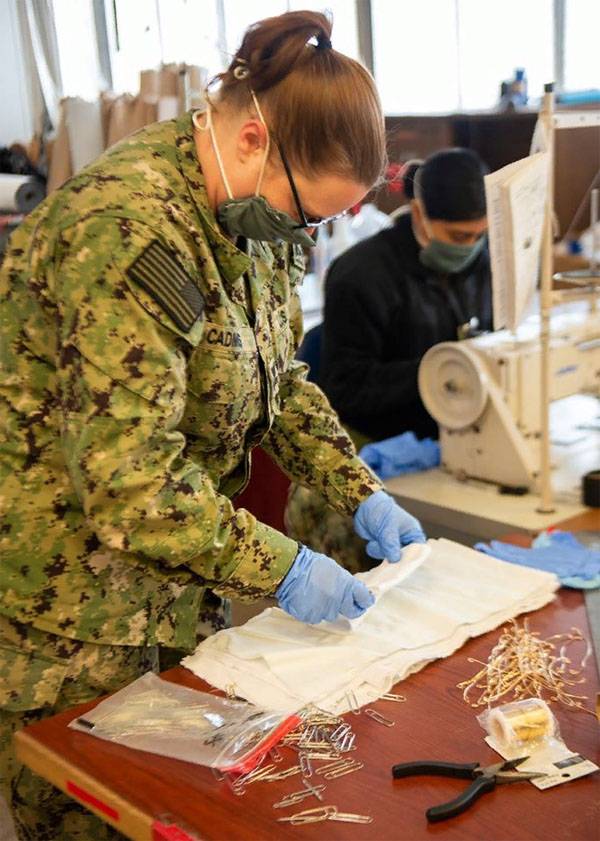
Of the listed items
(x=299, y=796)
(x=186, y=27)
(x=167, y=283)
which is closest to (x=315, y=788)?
(x=299, y=796)

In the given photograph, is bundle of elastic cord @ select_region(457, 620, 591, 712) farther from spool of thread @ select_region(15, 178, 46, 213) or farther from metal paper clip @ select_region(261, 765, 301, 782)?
spool of thread @ select_region(15, 178, 46, 213)

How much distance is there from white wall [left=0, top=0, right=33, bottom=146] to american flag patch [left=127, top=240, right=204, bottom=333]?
1.87 m

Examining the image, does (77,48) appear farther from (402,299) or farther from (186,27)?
(402,299)

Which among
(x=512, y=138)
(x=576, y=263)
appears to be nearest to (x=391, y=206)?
(x=512, y=138)

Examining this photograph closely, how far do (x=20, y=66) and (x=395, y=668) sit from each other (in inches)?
87.4

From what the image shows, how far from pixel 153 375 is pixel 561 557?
0.86m

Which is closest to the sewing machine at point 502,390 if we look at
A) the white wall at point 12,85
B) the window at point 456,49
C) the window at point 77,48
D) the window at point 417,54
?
the window at point 77,48

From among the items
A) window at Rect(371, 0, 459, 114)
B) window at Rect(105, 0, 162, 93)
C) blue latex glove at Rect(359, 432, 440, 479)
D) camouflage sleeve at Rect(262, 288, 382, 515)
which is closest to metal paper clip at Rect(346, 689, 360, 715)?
camouflage sleeve at Rect(262, 288, 382, 515)

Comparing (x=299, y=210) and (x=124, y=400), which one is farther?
(x=299, y=210)

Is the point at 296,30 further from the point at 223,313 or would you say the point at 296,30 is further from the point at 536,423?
the point at 536,423

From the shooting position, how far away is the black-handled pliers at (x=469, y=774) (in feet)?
3.16

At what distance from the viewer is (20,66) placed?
2.72 meters

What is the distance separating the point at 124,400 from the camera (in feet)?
3.44

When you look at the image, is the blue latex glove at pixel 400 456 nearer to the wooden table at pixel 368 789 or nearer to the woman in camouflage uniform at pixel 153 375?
the woman in camouflage uniform at pixel 153 375
